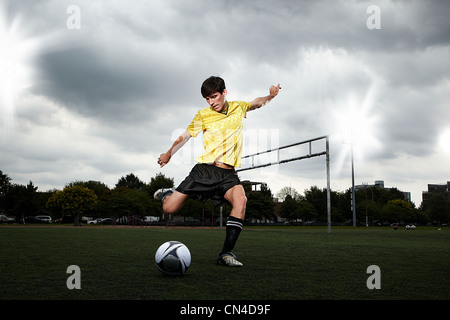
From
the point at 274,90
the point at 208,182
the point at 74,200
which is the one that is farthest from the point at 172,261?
the point at 74,200

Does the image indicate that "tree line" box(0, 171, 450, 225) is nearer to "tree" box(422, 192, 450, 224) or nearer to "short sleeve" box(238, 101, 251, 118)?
"tree" box(422, 192, 450, 224)

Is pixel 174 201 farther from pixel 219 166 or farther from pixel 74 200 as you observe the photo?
pixel 74 200

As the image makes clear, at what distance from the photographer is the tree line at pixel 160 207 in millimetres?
50125

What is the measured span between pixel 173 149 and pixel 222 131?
0.82 meters

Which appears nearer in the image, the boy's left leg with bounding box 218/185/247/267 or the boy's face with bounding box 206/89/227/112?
the boy's left leg with bounding box 218/185/247/267

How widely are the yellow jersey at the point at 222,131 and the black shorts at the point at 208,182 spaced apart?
0.14m

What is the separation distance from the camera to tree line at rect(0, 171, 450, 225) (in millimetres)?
50125

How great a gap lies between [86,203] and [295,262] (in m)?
47.3

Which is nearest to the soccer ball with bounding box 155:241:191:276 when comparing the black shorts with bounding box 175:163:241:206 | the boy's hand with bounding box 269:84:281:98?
the black shorts with bounding box 175:163:241:206

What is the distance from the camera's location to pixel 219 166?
17.9ft

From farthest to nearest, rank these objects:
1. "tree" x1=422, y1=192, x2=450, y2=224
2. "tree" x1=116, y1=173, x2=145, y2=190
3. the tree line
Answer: "tree" x1=116, y1=173, x2=145, y2=190 < "tree" x1=422, y1=192, x2=450, y2=224 < the tree line

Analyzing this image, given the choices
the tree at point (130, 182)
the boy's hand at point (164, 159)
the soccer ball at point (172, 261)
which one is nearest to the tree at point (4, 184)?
the tree at point (130, 182)
